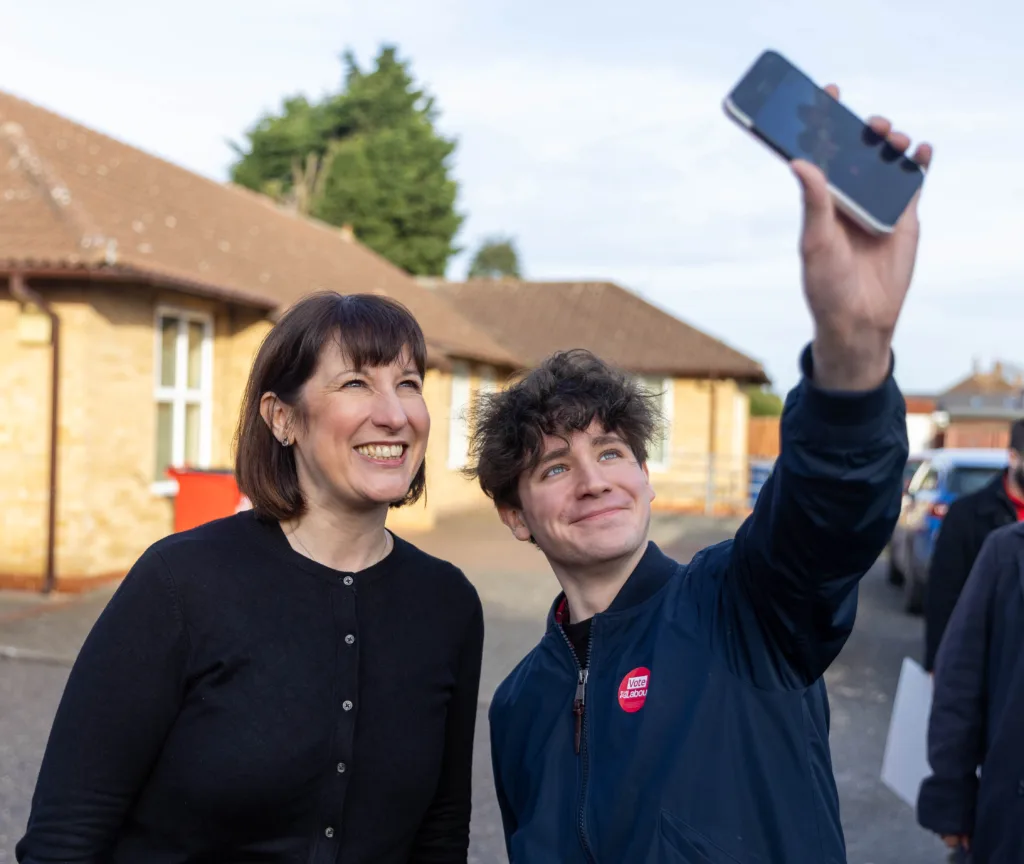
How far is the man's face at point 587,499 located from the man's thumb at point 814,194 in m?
0.95

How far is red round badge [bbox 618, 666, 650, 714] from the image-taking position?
180 cm

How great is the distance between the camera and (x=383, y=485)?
2.16m

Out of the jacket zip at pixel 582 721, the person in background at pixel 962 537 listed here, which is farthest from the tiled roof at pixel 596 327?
the jacket zip at pixel 582 721

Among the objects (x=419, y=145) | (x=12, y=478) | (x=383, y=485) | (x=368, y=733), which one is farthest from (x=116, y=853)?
(x=419, y=145)

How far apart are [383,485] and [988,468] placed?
1034 cm

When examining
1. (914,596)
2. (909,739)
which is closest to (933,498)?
(914,596)

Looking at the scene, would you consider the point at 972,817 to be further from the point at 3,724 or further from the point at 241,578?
the point at 3,724

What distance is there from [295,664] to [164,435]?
10194 mm

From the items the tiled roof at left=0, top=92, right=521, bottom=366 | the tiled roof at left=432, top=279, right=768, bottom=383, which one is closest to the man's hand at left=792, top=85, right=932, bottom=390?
the tiled roof at left=0, top=92, right=521, bottom=366

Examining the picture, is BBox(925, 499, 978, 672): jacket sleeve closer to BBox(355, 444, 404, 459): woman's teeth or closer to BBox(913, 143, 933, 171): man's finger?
BBox(355, 444, 404, 459): woman's teeth

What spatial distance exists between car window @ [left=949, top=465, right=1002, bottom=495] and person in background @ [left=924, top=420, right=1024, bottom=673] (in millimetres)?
6391

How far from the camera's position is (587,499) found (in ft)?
6.77

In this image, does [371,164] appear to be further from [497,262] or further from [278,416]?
[278,416]

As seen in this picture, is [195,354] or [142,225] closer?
[195,354]
